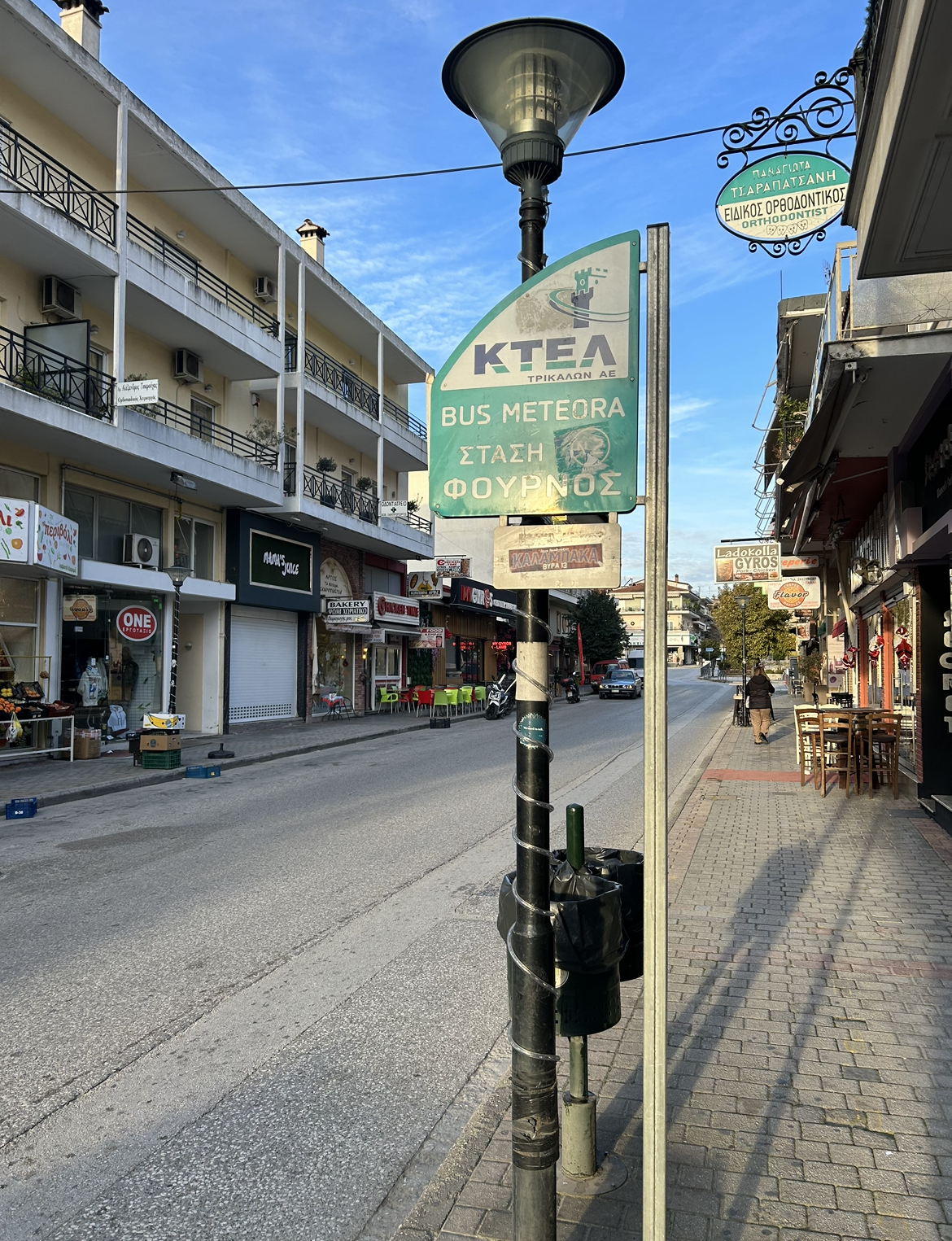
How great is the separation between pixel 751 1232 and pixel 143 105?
1989 cm

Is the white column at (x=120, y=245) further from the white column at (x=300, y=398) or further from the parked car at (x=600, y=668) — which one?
the parked car at (x=600, y=668)

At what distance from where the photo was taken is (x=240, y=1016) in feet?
14.9

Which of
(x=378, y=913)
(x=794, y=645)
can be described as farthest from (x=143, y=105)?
(x=794, y=645)

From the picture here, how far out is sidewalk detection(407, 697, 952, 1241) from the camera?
2803 mm

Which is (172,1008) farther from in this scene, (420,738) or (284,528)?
(284,528)

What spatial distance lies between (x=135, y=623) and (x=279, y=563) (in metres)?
6.20

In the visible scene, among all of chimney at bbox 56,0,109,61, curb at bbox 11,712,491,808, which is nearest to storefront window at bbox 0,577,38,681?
curb at bbox 11,712,491,808

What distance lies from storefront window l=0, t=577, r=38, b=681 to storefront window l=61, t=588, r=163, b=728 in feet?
3.85

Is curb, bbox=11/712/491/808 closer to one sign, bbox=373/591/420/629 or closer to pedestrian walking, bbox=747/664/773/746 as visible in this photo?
one sign, bbox=373/591/420/629

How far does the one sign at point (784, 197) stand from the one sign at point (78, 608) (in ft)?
45.0

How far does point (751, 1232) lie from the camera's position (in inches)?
106

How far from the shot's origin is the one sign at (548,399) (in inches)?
96.3

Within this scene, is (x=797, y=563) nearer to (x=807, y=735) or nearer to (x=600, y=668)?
(x=807, y=735)

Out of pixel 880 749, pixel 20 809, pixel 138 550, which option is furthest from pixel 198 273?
pixel 880 749
